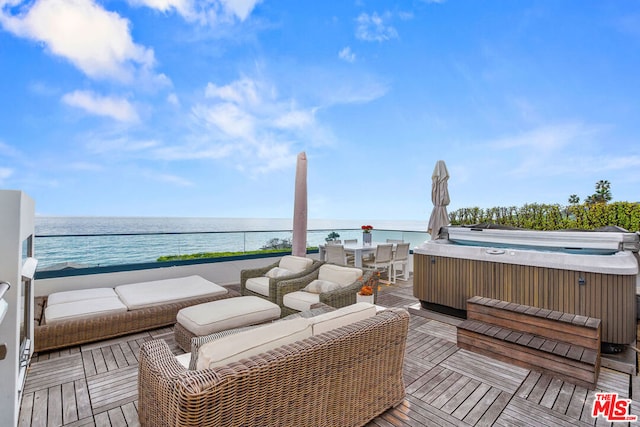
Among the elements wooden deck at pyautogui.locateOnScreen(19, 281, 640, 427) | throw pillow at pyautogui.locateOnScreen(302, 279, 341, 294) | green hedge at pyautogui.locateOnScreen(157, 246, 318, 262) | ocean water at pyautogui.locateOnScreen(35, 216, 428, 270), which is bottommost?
wooden deck at pyautogui.locateOnScreen(19, 281, 640, 427)

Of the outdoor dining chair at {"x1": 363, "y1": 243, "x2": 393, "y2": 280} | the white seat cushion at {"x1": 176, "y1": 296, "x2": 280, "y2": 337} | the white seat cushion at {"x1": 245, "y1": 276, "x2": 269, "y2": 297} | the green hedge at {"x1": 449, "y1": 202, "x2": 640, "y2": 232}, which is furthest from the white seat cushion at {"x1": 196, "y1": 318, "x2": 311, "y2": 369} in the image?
the green hedge at {"x1": 449, "y1": 202, "x2": 640, "y2": 232}

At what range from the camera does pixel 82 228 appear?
4977 mm

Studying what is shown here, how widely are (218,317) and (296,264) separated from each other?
5.71 feet

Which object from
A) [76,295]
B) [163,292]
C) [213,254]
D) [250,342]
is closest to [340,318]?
[250,342]

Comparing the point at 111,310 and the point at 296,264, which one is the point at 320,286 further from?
the point at 111,310

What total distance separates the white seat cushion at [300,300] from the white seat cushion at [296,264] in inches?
25.3

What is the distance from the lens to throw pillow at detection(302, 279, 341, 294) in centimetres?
375

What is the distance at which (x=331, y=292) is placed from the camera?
336 centimetres

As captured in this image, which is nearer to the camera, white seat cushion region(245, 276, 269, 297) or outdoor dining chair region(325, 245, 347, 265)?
white seat cushion region(245, 276, 269, 297)

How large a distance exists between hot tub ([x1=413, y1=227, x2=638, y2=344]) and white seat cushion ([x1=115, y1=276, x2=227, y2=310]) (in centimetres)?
313

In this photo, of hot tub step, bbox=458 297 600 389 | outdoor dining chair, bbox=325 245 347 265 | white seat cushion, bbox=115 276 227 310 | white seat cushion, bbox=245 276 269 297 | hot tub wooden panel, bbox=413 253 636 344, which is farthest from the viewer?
outdoor dining chair, bbox=325 245 347 265

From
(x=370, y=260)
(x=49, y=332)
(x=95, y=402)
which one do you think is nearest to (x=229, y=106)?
(x=370, y=260)

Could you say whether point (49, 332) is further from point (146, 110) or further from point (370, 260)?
point (146, 110)

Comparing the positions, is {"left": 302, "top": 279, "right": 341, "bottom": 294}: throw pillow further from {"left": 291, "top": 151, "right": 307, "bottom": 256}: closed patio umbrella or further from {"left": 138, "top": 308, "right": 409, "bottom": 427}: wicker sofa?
{"left": 138, "top": 308, "right": 409, "bottom": 427}: wicker sofa
